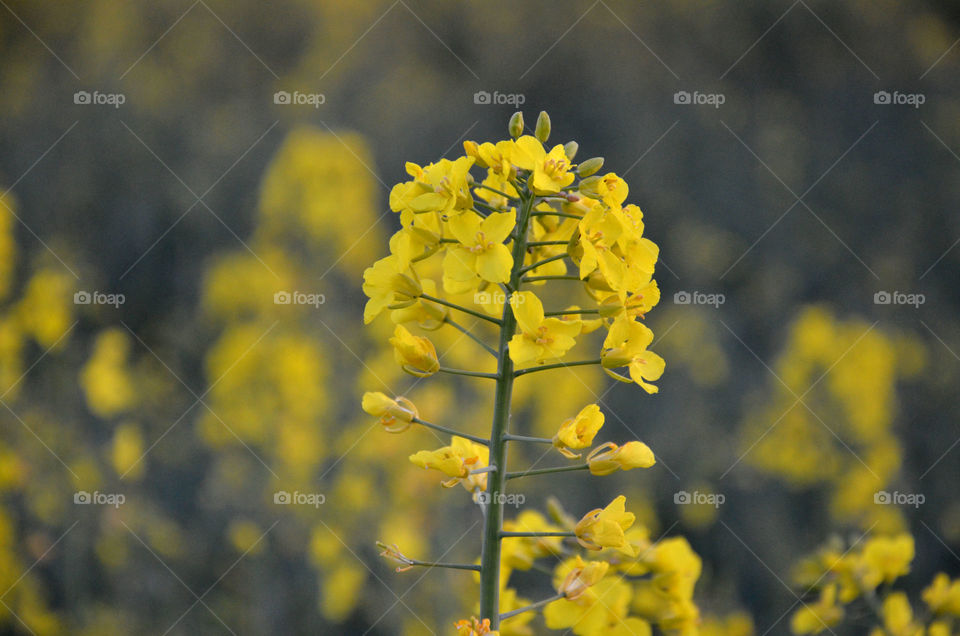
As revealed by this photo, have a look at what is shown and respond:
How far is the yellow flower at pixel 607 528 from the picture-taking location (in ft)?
5.34

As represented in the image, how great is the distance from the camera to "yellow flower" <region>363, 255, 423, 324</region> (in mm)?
1802

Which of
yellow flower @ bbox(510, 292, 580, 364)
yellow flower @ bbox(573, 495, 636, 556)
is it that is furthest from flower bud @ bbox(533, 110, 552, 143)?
yellow flower @ bbox(573, 495, 636, 556)

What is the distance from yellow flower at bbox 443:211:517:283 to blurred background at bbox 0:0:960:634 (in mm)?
2240

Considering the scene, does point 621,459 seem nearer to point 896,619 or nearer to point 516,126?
point 516,126

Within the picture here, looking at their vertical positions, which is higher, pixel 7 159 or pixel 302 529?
pixel 7 159

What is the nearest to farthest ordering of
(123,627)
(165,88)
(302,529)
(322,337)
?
(123,627) < (302,529) < (322,337) < (165,88)

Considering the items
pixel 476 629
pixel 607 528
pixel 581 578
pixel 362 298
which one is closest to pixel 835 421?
pixel 362 298

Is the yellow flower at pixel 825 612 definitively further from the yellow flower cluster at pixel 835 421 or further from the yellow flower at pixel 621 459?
the yellow flower cluster at pixel 835 421

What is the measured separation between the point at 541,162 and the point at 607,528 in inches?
30.6

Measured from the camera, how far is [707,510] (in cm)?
514

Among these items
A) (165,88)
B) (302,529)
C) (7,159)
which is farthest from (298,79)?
(302,529)

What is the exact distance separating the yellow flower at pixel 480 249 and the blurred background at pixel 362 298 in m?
2.24

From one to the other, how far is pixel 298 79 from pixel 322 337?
459 cm

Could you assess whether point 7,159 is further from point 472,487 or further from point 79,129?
point 472,487
